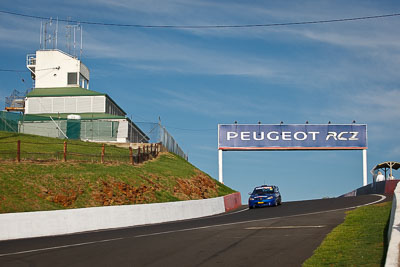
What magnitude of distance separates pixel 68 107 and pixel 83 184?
3310 centimetres

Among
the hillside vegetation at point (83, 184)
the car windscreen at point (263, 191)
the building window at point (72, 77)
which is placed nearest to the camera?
the hillside vegetation at point (83, 184)

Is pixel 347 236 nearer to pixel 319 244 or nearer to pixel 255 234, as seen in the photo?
pixel 319 244

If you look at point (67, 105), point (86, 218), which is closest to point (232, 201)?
point (86, 218)

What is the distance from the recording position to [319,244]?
15484 mm

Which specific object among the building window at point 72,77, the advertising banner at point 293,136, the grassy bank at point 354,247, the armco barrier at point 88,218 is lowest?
the armco barrier at point 88,218

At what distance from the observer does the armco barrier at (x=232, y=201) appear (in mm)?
41197

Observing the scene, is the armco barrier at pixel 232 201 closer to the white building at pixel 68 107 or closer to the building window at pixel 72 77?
the white building at pixel 68 107

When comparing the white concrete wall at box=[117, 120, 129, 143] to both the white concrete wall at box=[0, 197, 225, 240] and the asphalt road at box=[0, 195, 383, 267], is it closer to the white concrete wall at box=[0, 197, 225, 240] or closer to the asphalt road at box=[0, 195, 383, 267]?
the white concrete wall at box=[0, 197, 225, 240]

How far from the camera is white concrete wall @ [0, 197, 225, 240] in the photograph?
2242cm

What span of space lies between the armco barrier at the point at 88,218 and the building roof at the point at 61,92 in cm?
3516

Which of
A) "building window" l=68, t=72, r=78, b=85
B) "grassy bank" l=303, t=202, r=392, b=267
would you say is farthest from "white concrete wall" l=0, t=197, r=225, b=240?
"building window" l=68, t=72, r=78, b=85

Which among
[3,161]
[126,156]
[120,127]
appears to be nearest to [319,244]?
[3,161]

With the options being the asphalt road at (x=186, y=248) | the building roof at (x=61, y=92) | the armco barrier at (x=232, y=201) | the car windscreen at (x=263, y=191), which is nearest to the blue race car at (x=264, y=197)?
the car windscreen at (x=263, y=191)

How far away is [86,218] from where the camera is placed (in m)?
25.4
